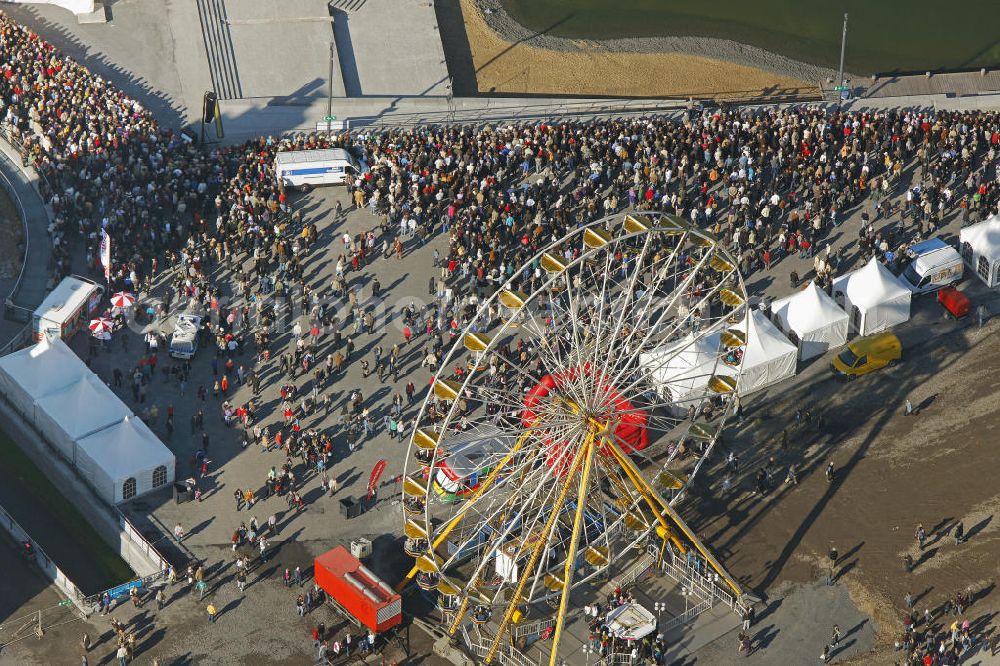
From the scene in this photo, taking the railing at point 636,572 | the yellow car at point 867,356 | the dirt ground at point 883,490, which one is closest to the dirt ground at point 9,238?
the railing at point 636,572

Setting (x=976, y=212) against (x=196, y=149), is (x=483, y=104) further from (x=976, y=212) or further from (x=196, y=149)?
Result: (x=976, y=212)

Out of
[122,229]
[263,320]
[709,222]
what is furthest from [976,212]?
[122,229]

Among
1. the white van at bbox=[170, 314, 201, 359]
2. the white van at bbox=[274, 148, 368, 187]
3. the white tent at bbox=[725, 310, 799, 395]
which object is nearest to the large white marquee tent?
the white van at bbox=[170, 314, 201, 359]

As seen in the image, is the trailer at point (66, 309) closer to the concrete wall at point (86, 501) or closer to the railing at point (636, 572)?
the concrete wall at point (86, 501)

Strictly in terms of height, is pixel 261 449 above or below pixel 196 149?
below

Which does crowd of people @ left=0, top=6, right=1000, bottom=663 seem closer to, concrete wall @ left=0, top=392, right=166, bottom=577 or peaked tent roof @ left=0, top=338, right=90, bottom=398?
peaked tent roof @ left=0, top=338, right=90, bottom=398

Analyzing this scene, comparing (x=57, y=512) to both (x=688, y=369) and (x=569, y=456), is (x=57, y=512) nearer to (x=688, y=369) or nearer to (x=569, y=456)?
(x=569, y=456)
